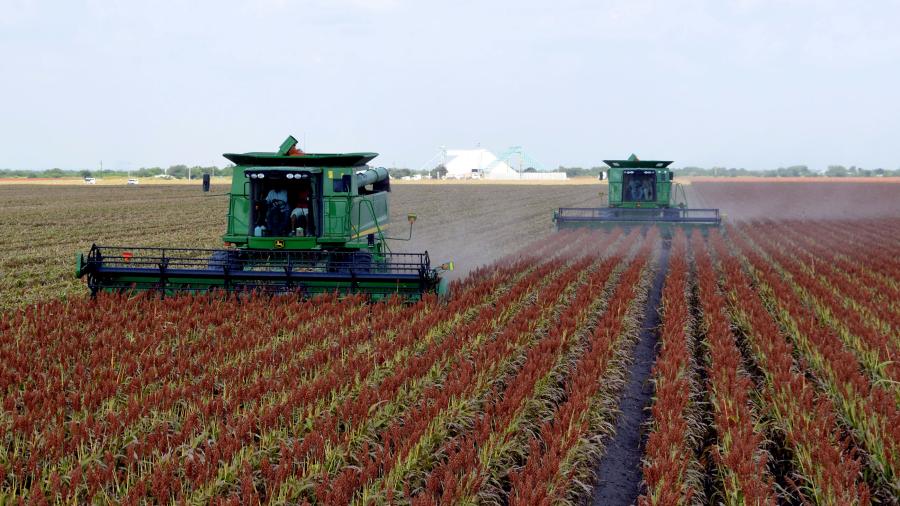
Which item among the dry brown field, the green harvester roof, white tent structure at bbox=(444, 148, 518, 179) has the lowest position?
the dry brown field

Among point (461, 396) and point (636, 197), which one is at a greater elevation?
point (636, 197)

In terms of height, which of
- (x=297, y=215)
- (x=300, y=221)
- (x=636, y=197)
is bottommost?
(x=300, y=221)

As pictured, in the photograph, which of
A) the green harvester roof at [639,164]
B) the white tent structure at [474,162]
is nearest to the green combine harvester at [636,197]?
the green harvester roof at [639,164]

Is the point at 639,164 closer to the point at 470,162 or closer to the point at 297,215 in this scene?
the point at 297,215

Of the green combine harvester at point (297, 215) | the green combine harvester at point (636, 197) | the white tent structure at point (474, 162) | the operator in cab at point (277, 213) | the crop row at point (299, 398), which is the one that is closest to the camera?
the crop row at point (299, 398)

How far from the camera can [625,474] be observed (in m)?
6.79

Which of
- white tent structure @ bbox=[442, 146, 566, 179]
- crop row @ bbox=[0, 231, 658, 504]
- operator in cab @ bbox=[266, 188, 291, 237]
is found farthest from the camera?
white tent structure @ bbox=[442, 146, 566, 179]

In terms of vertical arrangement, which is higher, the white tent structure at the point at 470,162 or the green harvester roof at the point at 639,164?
the white tent structure at the point at 470,162

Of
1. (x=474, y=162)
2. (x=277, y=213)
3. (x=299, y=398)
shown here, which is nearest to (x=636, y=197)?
(x=277, y=213)

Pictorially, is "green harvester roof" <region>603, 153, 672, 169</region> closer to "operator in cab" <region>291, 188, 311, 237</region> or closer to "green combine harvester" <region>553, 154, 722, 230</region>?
"green combine harvester" <region>553, 154, 722, 230</region>

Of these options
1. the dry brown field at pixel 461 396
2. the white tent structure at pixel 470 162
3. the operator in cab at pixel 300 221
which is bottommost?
the dry brown field at pixel 461 396

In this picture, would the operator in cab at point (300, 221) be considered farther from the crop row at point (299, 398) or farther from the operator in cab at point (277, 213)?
the crop row at point (299, 398)

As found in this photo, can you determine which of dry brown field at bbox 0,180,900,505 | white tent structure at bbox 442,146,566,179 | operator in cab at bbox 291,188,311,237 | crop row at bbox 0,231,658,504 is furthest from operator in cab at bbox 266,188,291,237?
white tent structure at bbox 442,146,566,179

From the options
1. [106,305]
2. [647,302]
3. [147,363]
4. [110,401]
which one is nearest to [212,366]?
[147,363]
